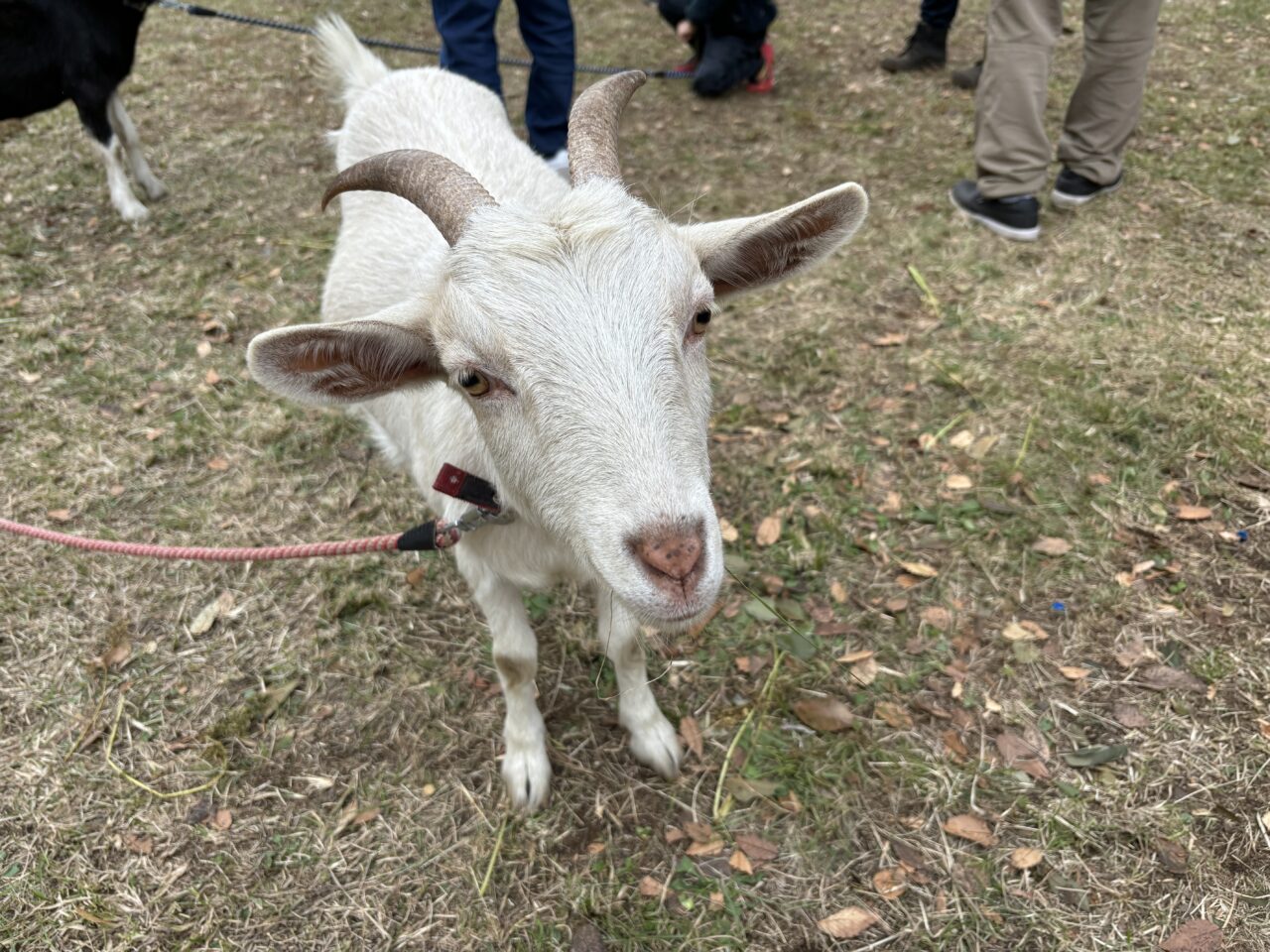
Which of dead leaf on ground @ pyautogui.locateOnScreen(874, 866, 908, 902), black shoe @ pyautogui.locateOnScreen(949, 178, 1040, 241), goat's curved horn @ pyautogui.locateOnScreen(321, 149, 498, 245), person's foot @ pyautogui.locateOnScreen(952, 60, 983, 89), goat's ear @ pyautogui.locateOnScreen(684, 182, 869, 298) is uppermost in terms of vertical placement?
goat's curved horn @ pyautogui.locateOnScreen(321, 149, 498, 245)

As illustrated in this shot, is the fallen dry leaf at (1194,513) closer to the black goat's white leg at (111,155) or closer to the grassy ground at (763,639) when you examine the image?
the grassy ground at (763,639)

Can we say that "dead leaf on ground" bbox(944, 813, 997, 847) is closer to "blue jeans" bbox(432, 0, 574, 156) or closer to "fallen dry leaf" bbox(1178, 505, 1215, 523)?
"fallen dry leaf" bbox(1178, 505, 1215, 523)

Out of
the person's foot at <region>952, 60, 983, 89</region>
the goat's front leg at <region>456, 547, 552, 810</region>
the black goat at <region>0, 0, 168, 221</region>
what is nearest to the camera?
the goat's front leg at <region>456, 547, 552, 810</region>

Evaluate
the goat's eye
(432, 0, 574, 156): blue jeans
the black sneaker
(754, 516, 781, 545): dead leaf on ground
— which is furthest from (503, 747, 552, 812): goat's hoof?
the black sneaker

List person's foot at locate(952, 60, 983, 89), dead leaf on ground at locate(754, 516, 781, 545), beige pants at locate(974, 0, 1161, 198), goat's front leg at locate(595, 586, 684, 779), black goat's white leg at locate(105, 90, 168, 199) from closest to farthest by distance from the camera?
1. goat's front leg at locate(595, 586, 684, 779)
2. dead leaf on ground at locate(754, 516, 781, 545)
3. beige pants at locate(974, 0, 1161, 198)
4. black goat's white leg at locate(105, 90, 168, 199)
5. person's foot at locate(952, 60, 983, 89)

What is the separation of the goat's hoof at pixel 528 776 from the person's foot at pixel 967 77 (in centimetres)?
707

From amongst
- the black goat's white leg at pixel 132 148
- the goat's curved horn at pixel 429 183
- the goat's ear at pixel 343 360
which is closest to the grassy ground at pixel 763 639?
the black goat's white leg at pixel 132 148

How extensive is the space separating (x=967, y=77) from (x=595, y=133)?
6.39 m

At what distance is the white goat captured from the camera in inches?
62.9

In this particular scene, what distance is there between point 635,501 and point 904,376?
127 inches

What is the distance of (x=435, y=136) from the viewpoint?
10.8 ft

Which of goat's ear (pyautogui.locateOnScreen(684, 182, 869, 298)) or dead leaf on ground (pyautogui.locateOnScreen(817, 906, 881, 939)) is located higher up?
goat's ear (pyautogui.locateOnScreen(684, 182, 869, 298))

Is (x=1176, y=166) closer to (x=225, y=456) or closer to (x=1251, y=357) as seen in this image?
(x=1251, y=357)

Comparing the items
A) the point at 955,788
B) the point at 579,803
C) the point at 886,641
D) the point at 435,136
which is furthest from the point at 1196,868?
the point at 435,136
